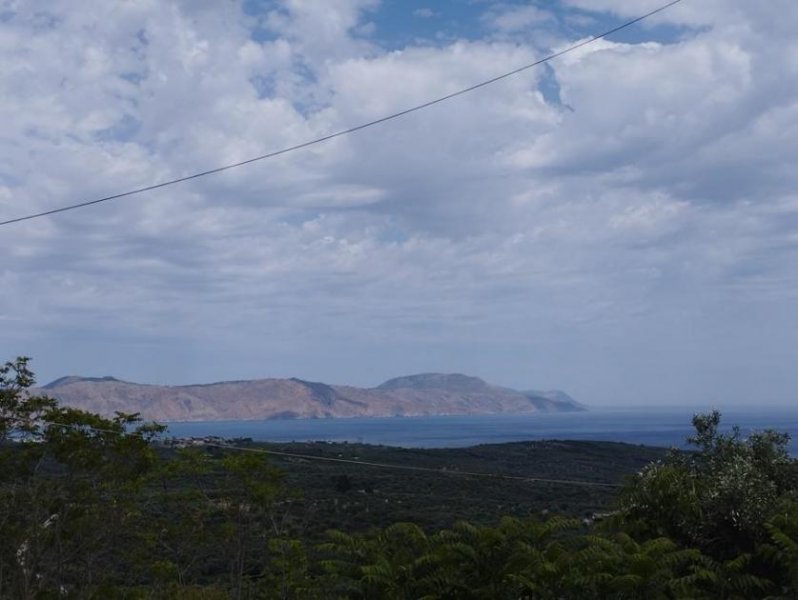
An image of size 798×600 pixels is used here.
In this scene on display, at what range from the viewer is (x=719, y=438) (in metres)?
12.7

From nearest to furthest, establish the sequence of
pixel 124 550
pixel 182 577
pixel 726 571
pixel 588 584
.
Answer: pixel 588 584
pixel 726 571
pixel 124 550
pixel 182 577

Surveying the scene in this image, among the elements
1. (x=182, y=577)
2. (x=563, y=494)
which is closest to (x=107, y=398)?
(x=563, y=494)

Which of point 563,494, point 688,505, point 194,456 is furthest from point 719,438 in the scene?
point 563,494

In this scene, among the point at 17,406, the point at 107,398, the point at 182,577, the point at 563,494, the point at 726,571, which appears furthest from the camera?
the point at 107,398

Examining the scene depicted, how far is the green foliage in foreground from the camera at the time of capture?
9.03 metres

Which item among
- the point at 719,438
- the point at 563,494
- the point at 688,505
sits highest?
the point at 719,438

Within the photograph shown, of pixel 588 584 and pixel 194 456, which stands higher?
pixel 194 456

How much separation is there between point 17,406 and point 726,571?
32.4 ft

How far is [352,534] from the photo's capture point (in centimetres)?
1132

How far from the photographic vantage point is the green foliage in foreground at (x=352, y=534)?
29.6 ft

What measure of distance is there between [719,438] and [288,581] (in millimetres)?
6578

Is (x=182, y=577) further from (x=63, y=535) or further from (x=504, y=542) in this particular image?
(x=504, y=542)

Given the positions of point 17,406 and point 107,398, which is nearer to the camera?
point 17,406

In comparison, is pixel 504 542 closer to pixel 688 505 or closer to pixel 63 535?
pixel 688 505
